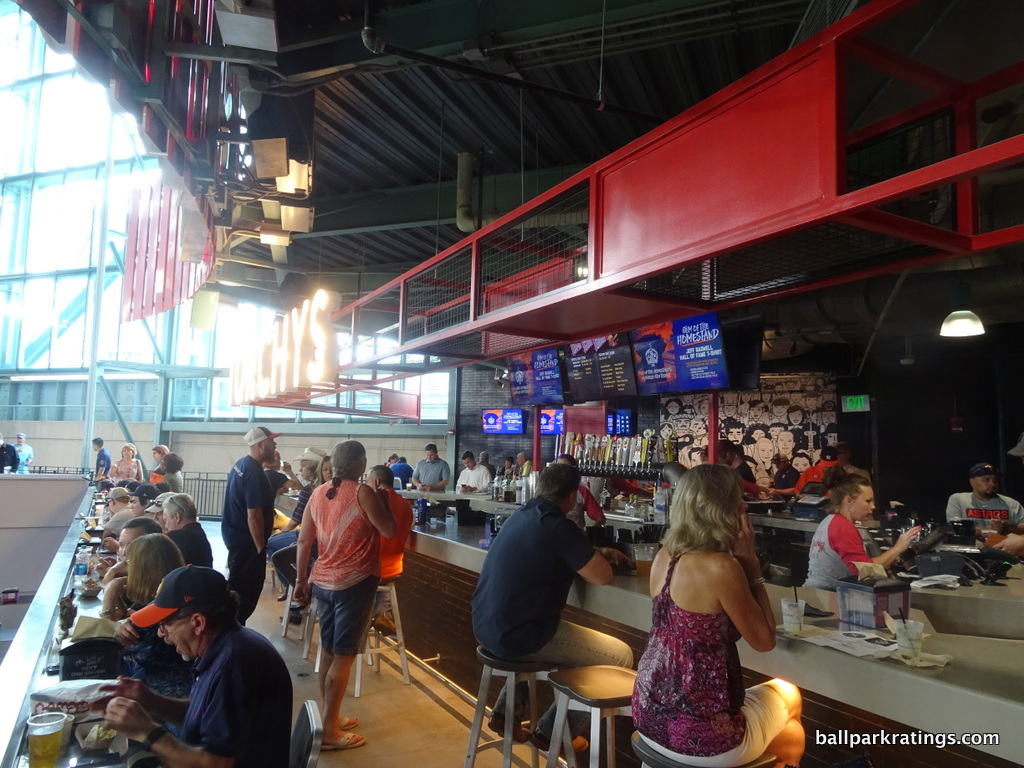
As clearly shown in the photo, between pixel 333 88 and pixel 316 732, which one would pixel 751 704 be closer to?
pixel 316 732

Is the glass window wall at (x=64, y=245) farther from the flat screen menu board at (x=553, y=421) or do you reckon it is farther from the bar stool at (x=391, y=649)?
the bar stool at (x=391, y=649)

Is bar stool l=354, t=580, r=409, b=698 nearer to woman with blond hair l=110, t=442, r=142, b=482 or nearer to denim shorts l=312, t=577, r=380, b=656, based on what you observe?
denim shorts l=312, t=577, r=380, b=656

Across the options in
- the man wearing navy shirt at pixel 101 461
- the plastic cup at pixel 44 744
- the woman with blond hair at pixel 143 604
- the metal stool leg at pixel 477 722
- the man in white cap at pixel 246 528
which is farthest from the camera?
the man wearing navy shirt at pixel 101 461

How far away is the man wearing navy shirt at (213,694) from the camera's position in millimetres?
1778

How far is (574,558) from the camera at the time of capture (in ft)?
Result: 9.11

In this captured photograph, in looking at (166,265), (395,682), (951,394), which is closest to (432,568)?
(395,682)

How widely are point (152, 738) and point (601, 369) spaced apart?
20.3ft

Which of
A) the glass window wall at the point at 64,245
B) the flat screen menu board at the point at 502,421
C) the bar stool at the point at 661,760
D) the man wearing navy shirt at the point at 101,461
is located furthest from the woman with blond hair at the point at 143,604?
the glass window wall at the point at 64,245

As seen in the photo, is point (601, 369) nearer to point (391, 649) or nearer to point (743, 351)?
point (743, 351)

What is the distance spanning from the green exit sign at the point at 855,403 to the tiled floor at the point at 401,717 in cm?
683

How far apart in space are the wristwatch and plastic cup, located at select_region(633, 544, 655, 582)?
6.88 ft

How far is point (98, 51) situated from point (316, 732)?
2.75m

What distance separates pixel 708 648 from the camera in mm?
2006

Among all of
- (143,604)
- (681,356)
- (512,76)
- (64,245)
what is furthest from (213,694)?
(64,245)
